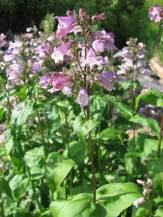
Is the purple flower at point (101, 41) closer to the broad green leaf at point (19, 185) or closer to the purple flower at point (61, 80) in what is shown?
the purple flower at point (61, 80)

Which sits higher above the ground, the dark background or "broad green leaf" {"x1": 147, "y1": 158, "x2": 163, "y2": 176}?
the dark background

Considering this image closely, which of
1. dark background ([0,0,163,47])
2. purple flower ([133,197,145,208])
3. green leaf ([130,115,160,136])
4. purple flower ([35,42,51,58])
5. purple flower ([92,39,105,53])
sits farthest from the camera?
dark background ([0,0,163,47])

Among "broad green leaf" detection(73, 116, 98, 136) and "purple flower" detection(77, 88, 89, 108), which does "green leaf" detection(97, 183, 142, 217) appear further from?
"purple flower" detection(77, 88, 89, 108)

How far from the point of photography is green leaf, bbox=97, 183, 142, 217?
2779 millimetres

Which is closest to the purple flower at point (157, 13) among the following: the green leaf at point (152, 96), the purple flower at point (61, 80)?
the green leaf at point (152, 96)

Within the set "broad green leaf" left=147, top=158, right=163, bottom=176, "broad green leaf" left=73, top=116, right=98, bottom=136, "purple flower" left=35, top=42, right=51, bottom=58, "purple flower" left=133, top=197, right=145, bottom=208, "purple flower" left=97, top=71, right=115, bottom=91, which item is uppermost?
"purple flower" left=35, top=42, right=51, bottom=58

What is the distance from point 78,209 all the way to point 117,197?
0.25m

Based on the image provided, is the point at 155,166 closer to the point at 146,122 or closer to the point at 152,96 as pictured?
the point at 146,122

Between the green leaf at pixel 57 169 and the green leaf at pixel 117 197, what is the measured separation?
306 millimetres

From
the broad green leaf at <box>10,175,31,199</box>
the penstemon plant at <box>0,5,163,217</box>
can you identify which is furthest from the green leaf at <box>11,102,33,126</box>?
the broad green leaf at <box>10,175,31,199</box>

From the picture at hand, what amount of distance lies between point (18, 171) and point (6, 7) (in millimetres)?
7462

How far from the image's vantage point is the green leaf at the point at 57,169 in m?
3.20

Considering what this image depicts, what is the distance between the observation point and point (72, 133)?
4469mm

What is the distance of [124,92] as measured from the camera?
4.98 m
